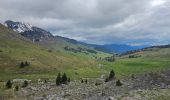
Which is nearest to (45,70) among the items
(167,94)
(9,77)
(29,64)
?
(29,64)

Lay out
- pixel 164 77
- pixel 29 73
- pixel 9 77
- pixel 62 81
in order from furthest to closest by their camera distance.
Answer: pixel 29 73 → pixel 9 77 → pixel 62 81 → pixel 164 77

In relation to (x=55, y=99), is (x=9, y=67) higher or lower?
higher

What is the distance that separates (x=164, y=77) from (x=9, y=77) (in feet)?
252

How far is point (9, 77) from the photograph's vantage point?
16450 centimetres

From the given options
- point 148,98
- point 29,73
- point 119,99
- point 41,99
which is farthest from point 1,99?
point 29,73

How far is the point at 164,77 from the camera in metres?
118

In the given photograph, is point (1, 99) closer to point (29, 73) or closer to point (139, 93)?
point (139, 93)

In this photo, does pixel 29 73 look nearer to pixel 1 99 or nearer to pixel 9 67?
pixel 9 67

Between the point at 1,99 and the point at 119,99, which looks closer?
the point at 119,99

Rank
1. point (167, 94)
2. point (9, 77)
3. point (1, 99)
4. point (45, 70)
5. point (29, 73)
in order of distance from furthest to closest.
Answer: point (45, 70) < point (29, 73) < point (9, 77) < point (1, 99) < point (167, 94)

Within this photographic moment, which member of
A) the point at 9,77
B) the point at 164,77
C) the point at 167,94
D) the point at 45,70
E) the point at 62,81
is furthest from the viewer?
the point at 45,70

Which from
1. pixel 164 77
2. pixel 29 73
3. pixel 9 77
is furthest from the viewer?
pixel 29 73

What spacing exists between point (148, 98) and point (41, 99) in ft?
81.9

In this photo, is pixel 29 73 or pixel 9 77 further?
→ pixel 29 73
